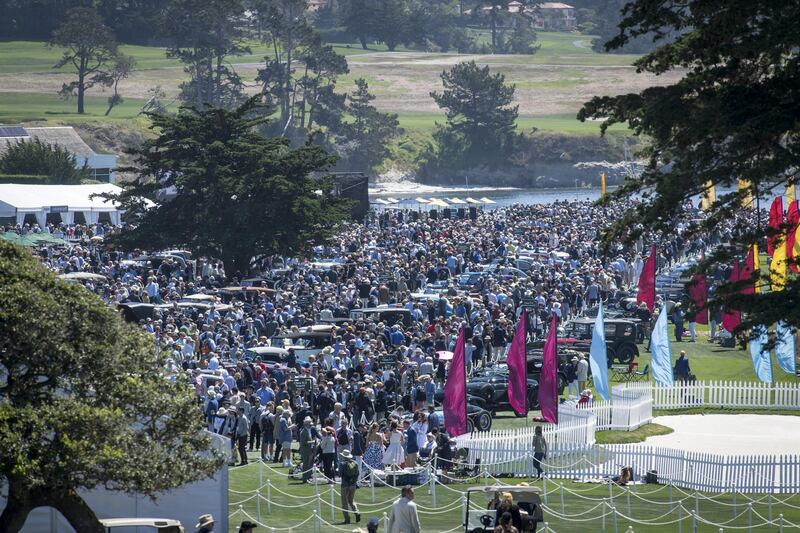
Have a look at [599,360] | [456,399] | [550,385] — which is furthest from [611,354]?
[456,399]

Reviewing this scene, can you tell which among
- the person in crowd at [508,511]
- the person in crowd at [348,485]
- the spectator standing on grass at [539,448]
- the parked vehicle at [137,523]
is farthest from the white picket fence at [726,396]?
the parked vehicle at [137,523]

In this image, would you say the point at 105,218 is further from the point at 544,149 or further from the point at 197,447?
the point at 544,149

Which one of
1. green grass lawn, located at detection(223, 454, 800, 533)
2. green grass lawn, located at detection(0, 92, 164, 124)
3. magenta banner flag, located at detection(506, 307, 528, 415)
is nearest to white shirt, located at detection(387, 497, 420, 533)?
green grass lawn, located at detection(223, 454, 800, 533)

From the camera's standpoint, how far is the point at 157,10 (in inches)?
6358

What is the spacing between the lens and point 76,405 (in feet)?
53.6

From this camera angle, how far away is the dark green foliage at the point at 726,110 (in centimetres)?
1823

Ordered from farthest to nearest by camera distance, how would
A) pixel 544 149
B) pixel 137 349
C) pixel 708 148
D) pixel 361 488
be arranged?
pixel 544 149, pixel 361 488, pixel 708 148, pixel 137 349

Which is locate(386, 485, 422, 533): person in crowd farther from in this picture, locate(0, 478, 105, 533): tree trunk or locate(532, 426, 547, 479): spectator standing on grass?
locate(532, 426, 547, 479): spectator standing on grass

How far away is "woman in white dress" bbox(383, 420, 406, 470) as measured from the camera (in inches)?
994

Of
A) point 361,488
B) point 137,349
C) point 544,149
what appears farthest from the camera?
point 544,149

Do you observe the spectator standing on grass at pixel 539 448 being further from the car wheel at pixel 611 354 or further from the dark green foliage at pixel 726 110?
the car wheel at pixel 611 354

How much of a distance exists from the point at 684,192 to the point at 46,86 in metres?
135

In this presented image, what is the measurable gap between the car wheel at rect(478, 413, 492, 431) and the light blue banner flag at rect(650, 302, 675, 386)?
497 centimetres

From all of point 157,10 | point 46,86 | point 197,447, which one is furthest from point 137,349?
point 157,10
